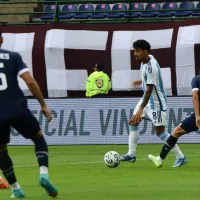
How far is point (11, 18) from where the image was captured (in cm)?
3031

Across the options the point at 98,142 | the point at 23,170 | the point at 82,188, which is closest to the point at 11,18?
the point at 98,142

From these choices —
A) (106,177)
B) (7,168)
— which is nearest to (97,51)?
(106,177)

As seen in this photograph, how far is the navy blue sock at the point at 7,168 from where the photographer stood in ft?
34.0

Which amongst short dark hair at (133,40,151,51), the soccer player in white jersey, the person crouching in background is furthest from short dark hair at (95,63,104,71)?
short dark hair at (133,40,151,51)

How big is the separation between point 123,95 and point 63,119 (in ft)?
8.59

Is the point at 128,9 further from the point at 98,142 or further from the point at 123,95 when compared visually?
the point at 98,142

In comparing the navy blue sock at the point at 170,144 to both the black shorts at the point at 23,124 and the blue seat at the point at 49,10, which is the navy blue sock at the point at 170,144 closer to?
the black shorts at the point at 23,124

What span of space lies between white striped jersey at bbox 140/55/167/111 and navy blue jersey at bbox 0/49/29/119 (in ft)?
17.2

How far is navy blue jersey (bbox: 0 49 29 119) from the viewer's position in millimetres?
9984

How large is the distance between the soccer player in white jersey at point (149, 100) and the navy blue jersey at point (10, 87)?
4968mm

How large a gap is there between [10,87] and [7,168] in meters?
1.05

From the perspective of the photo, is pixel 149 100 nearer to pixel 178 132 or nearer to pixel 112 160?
pixel 178 132

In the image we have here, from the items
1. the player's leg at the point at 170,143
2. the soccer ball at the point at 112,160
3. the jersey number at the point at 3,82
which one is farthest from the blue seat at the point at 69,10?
the jersey number at the point at 3,82

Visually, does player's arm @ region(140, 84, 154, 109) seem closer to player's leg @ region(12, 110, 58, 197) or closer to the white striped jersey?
the white striped jersey
